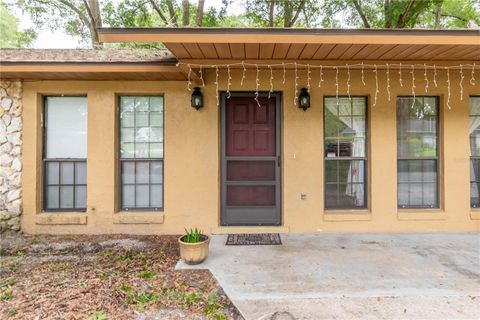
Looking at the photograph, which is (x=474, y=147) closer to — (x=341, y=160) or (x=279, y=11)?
(x=341, y=160)

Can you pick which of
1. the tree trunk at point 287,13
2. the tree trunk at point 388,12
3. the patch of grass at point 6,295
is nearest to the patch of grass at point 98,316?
the patch of grass at point 6,295

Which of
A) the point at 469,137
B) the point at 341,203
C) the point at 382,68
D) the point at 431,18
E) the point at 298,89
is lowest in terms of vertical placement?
the point at 341,203

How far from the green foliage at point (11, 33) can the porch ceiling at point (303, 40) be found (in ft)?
29.1

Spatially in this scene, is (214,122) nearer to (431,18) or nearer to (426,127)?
(426,127)

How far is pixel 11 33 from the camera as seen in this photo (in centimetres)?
1172

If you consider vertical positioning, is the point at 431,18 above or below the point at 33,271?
above

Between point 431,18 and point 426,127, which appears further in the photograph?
point 431,18

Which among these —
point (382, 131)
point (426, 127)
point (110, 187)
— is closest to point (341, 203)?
point (382, 131)

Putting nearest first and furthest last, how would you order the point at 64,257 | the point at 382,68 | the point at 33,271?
the point at 33,271
the point at 64,257
the point at 382,68

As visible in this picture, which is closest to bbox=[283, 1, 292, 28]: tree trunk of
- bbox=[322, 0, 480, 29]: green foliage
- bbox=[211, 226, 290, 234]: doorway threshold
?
bbox=[322, 0, 480, 29]: green foliage

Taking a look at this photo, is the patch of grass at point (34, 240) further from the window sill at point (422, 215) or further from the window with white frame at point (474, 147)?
the window with white frame at point (474, 147)

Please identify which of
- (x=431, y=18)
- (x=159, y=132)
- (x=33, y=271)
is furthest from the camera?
(x=431, y=18)

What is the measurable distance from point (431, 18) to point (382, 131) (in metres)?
6.55

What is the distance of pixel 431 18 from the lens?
8.71 metres
